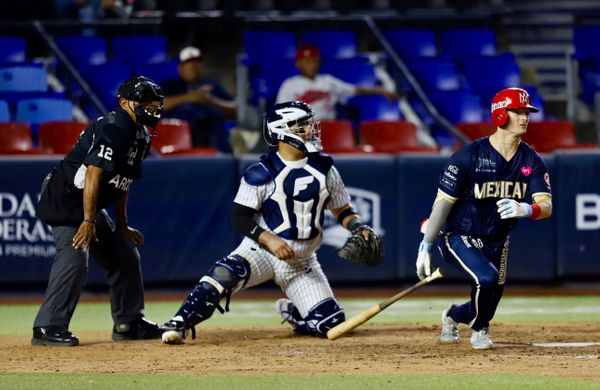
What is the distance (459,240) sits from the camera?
8.35 meters

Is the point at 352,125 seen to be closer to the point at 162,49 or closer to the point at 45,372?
the point at 162,49

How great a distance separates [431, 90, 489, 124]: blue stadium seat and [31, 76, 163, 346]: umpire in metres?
6.67

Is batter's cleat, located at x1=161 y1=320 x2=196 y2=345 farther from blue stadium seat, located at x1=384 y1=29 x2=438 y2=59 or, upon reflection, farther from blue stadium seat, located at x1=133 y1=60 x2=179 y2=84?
blue stadium seat, located at x1=384 y1=29 x2=438 y2=59

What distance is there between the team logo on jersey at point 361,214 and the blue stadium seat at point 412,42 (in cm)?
363

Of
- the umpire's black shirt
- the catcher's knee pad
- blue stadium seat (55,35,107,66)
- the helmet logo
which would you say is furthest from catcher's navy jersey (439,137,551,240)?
blue stadium seat (55,35,107,66)

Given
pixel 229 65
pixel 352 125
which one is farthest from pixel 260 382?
pixel 229 65

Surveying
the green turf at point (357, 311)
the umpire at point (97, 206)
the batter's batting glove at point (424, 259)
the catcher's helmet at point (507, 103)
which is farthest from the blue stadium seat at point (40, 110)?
the catcher's helmet at point (507, 103)

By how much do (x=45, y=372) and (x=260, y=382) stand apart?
140cm

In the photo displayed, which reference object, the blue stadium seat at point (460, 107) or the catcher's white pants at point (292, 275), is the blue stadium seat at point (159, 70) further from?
the catcher's white pants at point (292, 275)

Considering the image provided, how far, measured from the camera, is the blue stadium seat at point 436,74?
608 inches

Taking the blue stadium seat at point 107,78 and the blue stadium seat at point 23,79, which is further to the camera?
the blue stadium seat at point 107,78

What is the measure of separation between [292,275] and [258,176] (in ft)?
2.68

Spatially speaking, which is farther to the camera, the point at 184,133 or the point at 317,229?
the point at 184,133

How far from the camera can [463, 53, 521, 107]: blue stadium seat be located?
1552cm
